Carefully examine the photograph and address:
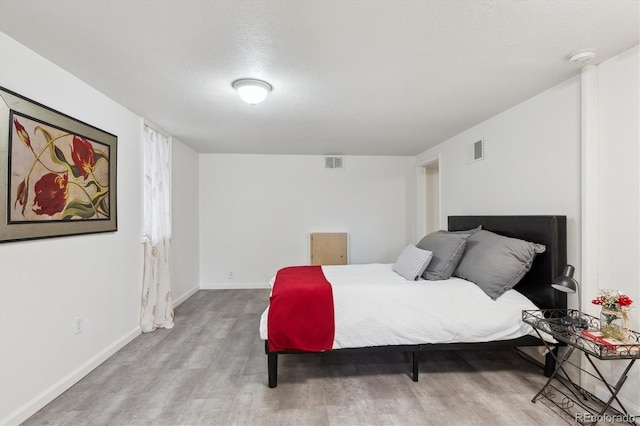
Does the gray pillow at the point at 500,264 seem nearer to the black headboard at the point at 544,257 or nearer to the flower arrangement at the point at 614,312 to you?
the black headboard at the point at 544,257

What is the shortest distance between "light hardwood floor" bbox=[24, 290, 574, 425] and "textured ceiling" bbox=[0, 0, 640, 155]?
2.30 metres

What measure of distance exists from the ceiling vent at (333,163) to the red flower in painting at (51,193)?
3.58m

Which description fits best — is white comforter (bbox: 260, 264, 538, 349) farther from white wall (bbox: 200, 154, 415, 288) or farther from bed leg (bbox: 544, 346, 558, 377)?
white wall (bbox: 200, 154, 415, 288)

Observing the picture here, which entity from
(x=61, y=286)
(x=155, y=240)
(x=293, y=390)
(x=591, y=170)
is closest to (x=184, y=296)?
(x=155, y=240)

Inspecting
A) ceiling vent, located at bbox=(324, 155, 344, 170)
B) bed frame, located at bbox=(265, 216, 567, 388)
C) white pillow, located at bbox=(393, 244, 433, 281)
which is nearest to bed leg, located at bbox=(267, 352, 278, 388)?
bed frame, located at bbox=(265, 216, 567, 388)

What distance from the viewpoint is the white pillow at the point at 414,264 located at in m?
2.46

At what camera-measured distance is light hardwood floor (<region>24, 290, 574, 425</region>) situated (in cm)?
174

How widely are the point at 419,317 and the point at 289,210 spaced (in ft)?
10.5

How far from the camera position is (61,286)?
2.01m

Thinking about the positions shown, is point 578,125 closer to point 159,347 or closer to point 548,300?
point 548,300

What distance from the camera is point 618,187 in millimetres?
1822

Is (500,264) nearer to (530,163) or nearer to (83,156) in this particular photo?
(530,163)

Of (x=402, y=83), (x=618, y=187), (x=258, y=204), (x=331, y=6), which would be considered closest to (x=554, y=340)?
(x=618, y=187)

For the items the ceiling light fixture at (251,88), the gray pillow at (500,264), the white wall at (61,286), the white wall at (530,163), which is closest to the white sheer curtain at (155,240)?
the white wall at (61,286)
